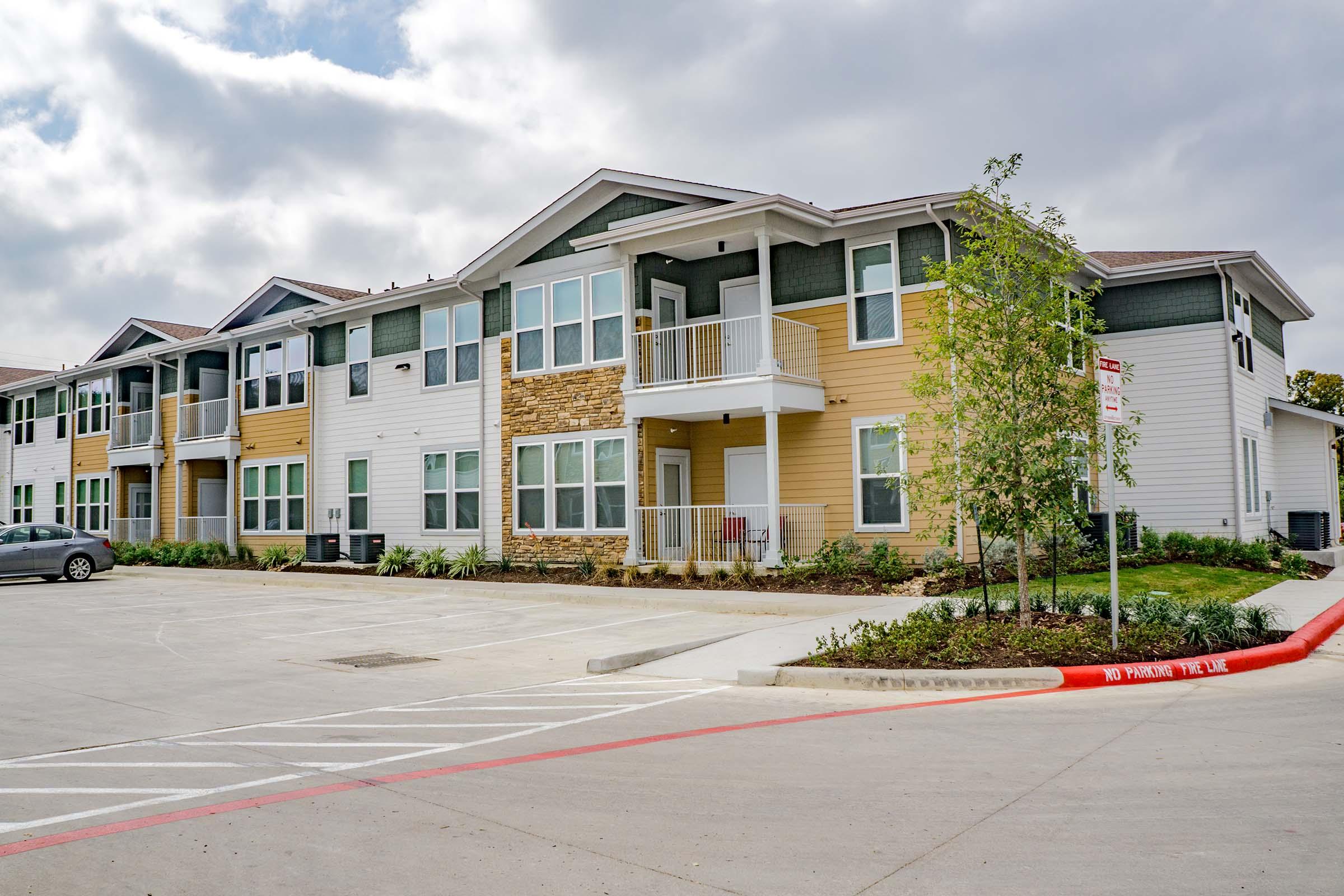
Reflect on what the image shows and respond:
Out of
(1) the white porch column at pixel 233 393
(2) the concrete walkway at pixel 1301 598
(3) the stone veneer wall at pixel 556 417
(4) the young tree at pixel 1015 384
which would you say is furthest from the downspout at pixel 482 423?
(2) the concrete walkway at pixel 1301 598

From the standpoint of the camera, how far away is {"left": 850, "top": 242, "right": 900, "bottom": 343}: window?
19.1 meters

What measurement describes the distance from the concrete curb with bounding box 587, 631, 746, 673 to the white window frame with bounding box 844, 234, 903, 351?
324 inches

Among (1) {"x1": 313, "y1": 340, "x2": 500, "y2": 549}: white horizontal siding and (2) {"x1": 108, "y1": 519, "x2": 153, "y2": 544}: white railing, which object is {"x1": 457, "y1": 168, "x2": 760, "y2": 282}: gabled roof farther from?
(2) {"x1": 108, "y1": 519, "x2": 153, "y2": 544}: white railing

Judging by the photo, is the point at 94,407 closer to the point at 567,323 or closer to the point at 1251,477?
the point at 567,323

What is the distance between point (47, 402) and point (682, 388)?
32498 mm

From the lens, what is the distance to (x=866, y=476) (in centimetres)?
1925

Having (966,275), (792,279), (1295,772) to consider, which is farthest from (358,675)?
(792,279)

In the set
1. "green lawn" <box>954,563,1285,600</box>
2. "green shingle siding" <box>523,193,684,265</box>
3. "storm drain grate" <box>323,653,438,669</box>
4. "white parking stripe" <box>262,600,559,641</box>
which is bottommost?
"storm drain grate" <box>323,653,438,669</box>

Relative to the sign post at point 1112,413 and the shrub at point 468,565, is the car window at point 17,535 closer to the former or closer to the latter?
the shrub at point 468,565

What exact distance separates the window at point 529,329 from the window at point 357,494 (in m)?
6.26

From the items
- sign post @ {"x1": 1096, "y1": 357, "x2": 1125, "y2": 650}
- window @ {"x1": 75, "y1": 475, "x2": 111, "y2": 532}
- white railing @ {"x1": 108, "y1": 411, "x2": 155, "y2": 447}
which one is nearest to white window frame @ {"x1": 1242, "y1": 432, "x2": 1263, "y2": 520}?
sign post @ {"x1": 1096, "y1": 357, "x2": 1125, "y2": 650}

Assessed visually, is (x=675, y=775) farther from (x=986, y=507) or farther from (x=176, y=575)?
(x=176, y=575)

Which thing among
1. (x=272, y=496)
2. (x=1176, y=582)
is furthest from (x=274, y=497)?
(x=1176, y=582)

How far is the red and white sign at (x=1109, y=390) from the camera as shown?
9688 mm
